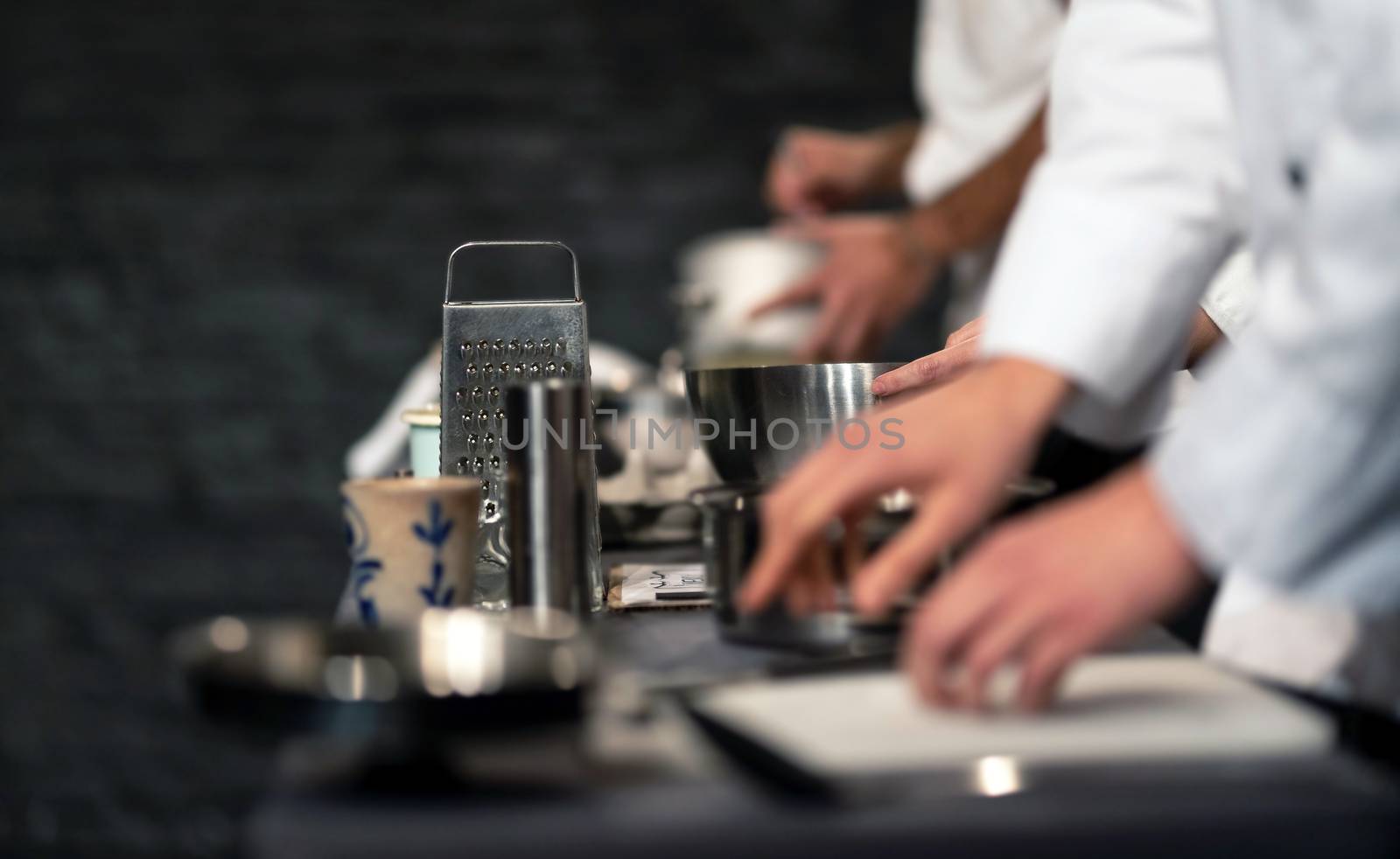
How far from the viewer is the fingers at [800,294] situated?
239 centimetres

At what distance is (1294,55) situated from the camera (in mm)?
703

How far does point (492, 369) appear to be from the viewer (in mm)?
1056

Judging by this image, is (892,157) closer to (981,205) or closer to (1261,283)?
(981,205)

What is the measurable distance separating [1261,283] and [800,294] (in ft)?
5.62

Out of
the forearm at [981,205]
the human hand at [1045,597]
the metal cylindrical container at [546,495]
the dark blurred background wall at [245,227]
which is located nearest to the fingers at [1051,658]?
the human hand at [1045,597]

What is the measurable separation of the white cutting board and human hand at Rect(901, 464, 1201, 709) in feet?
0.06

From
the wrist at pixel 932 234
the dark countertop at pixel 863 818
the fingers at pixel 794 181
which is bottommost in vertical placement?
the dark countertop at pixel 863 818

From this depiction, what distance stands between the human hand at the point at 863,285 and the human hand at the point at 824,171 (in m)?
0.45

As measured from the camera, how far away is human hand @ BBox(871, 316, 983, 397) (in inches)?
38.7

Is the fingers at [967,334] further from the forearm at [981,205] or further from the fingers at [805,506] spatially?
the forearm at [981,205]

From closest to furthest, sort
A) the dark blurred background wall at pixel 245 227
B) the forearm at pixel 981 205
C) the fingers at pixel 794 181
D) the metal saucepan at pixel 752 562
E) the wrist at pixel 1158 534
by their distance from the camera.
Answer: the wrist at pixel 1158 534 < the metal saucepan at pixel 752 562 < the forearm at pixel 981 205 < the fingers at pixel 794 181 < the dark blurred background wall at pixel 245 227

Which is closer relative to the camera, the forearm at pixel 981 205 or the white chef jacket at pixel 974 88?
the forearm at pixel 981 205

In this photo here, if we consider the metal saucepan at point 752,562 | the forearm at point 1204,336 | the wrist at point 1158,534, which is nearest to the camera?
the wrist at point 1158,534

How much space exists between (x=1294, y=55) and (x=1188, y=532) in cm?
29
